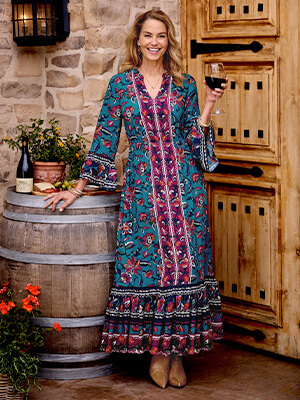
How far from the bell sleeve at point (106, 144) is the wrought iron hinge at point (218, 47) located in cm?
82

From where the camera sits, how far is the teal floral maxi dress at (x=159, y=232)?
11.5 ft

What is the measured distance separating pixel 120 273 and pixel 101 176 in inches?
18.6

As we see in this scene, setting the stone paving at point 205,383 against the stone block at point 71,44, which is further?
the stone block at point 71,44

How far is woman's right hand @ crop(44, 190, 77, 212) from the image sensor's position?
3.50m

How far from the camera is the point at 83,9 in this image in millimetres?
4070

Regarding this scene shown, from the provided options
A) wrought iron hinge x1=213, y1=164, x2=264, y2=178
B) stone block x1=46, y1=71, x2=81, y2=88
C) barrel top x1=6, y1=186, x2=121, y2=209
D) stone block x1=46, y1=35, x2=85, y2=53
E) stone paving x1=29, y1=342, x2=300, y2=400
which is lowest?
stone paving x1=29, y1=342, x2=300, y2=400

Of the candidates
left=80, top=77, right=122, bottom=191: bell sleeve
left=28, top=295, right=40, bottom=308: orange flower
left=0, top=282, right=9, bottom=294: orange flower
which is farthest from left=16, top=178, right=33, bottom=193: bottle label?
left=28, top=295, right=40, bottom=308: orange flower

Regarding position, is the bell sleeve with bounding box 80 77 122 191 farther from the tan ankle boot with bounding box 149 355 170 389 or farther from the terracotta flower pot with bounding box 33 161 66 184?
the tan ankle boot with bounding box 149 355 170 389

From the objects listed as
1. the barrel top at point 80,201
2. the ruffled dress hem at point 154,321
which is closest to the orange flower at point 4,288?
the barrel top at point 80,201

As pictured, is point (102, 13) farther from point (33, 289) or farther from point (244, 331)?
point (244, 331)

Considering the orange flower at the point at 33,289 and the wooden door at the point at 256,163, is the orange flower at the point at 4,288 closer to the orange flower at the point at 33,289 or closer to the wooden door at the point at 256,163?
the orange flower at the point at 33,289

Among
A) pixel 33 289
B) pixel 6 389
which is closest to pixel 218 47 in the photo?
pixel 33 289

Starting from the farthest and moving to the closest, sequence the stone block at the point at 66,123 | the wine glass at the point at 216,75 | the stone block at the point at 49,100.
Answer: the stone block at the point at 49,100 < the stone block at the point at 66,123 < the wine glass at the point at 216,75

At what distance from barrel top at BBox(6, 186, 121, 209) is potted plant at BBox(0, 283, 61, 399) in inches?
15.1
